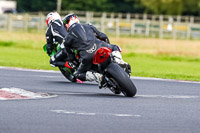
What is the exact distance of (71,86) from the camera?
1512 centimetres

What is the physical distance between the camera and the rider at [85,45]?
1312 centimetres

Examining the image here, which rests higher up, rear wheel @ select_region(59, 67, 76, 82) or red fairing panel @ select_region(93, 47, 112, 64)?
red fairing panel @ select_region(93, 47, 112, 64)

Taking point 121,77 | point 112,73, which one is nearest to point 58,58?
point 112,73

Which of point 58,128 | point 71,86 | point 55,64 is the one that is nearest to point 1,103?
point 58,128

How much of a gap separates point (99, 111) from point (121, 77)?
192cm

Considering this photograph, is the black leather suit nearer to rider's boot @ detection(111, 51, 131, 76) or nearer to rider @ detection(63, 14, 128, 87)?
rider @ detection(63, 14, 128, 87)

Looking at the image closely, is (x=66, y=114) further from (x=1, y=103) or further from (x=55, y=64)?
(x=55, y=64)

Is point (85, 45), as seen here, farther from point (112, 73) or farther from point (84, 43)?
point (112, 73)

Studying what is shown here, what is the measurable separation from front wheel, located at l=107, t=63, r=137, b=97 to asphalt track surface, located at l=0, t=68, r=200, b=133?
21cm

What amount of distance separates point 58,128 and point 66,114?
1.24 meters

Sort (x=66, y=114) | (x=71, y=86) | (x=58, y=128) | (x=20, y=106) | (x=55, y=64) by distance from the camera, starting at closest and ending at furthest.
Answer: (x=58, y=128) → (x=66, y=114) → (x=20, y=106) → (x=71, y=86) → (x=55, y=64)

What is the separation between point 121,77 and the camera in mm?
12188

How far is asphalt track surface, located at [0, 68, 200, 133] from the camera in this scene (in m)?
8.79

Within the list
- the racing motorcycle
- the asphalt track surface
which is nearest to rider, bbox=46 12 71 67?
Result: the asphalt track surface
